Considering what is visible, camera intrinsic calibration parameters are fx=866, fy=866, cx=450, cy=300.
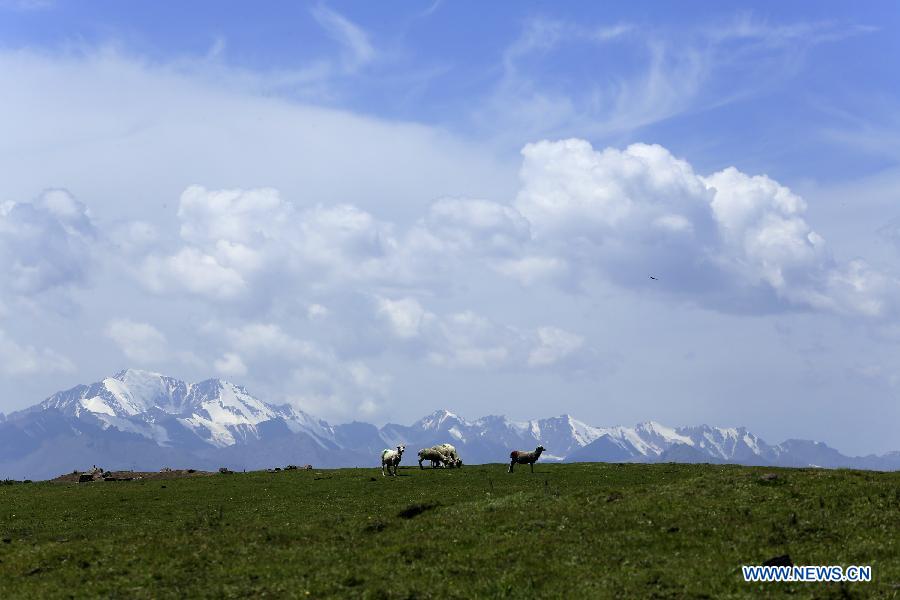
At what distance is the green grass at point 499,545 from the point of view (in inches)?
1143

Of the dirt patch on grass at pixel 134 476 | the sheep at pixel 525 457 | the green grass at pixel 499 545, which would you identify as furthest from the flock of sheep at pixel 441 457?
the green grass at pixel 499 545

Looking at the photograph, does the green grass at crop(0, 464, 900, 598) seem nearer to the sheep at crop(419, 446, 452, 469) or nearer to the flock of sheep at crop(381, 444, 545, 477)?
the flock of sheep at crop(381, 444, 545, 477)

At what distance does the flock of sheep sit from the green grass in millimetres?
21088

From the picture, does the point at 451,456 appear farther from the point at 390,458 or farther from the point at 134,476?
the point at 134,476

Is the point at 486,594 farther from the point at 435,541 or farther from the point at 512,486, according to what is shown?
the point at 512,486

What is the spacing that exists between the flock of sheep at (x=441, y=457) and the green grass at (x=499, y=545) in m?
21.1

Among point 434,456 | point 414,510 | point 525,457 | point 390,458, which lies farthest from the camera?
point 434,456

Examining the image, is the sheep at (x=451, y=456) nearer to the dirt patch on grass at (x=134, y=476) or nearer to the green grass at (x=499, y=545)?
the dirt patch on grass at (x=134, y=476)

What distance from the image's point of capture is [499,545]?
34000mm

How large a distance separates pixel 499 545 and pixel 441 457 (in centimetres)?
4349

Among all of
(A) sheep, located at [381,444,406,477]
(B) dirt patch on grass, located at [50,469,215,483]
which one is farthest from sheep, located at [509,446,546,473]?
(B) dirt patch on grass, located at [50,469,215,483]

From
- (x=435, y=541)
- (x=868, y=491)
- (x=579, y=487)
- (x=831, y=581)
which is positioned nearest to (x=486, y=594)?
(x=435, y=541)

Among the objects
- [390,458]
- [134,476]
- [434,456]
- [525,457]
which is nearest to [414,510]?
[390,458]

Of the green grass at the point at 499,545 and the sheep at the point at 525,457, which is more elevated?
the sheep at the point at 525,457
